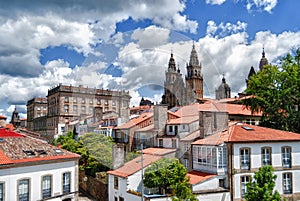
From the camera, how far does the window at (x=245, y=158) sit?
18.8m

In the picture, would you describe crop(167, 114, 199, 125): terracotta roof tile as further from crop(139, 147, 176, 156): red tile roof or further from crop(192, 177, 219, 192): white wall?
crop(192, 177, 219, 192): white wall

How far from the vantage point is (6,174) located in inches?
614

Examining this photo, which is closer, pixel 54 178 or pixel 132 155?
pixel 132 155

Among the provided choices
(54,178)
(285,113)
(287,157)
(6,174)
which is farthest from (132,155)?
(285,113)

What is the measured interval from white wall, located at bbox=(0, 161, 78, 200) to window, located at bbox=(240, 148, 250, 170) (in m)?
10.1

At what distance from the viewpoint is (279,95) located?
27531 millimetres

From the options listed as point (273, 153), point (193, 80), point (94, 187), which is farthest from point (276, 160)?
point (193, 80)

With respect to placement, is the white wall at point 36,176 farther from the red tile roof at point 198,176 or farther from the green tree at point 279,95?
the green tree at point 279,95

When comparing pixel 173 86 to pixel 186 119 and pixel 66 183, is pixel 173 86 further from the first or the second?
pixel 66 183

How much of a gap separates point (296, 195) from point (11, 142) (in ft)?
58.1

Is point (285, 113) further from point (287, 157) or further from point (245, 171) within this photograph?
point (245, 171)

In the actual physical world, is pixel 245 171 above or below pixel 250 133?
below

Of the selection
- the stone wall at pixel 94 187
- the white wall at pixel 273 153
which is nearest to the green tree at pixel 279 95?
the white wall at pixel 273 153

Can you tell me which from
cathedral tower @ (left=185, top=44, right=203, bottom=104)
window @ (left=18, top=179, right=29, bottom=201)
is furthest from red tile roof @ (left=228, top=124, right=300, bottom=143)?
cathedral tower @ (left=185, top=44, right=203, bottom=104)
